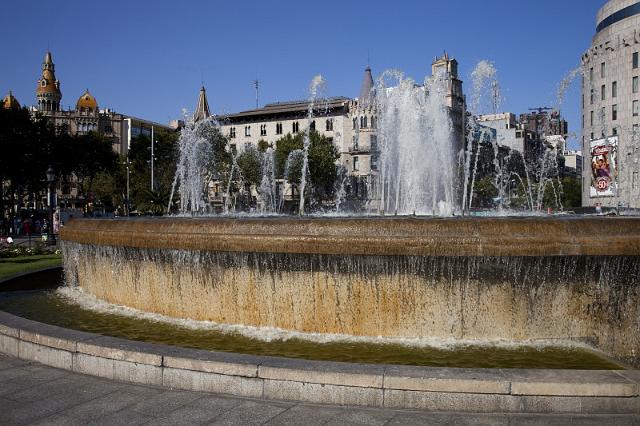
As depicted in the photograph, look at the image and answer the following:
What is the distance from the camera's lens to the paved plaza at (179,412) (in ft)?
14.5

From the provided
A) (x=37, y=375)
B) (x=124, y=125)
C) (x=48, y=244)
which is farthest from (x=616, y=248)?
→ (x=124, y=125)

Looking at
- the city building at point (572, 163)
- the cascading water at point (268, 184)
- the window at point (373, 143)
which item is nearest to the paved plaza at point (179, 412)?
the cascading water at point (268, 184)

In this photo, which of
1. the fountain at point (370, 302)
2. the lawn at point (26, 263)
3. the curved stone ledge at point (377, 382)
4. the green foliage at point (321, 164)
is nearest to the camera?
the curved stone ledge at point (377, 382)

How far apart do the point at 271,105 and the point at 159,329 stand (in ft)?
295

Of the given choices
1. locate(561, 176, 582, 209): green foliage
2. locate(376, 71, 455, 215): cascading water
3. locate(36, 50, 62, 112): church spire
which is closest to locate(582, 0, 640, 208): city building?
locate(376, 71, 455, 215): cascading water

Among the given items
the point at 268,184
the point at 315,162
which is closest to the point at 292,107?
the point at 268,184

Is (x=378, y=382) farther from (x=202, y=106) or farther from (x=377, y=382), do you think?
(x=202, y=106)

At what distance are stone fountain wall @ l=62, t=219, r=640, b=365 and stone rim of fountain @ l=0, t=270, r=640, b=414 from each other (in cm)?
194

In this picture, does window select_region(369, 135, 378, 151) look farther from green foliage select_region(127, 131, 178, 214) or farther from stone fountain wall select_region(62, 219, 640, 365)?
stone fountain wall select_region(62, 219, 640, 365)

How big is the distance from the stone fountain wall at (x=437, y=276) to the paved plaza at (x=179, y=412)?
236cm

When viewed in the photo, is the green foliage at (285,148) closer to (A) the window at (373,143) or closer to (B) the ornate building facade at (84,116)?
(A) the window at (373,143)

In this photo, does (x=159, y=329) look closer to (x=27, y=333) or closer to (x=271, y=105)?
(x=27, y=333)

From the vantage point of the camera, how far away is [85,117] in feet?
362

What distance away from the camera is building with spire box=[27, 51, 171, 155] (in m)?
110
